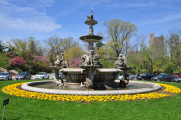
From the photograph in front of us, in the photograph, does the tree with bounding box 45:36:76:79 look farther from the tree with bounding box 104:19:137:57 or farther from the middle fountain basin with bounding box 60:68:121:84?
the middle fountain basin with bounding box 60:68:121:84

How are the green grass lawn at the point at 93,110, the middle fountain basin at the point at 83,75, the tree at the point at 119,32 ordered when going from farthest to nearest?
the tree at the point at 119,32 → the middle fountain basin at the point at 83,75 → the green grass lawn at the point at 93,110

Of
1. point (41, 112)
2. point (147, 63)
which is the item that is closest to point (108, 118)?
point (41, 112)

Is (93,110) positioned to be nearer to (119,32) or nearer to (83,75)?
(83,75)

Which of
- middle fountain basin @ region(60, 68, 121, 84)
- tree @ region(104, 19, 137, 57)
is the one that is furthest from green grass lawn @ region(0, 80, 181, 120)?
tree @ region(104, 19, 137, 57)

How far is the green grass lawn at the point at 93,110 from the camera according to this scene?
5.80 metres

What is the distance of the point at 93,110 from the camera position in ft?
21.8

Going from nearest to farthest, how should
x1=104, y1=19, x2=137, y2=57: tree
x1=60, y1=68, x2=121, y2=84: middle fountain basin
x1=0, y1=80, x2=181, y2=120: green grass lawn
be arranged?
x1=0, y1=80, x2=181, y2=120: green grass lawn → x1=60, y1=68, x2=121, y2=84: middle fountain basin → x1=104, y1=19, x2=137, y2=57: tree

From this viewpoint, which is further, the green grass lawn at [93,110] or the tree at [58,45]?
the tree at [58,45]

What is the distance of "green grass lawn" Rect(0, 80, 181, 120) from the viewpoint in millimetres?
5805

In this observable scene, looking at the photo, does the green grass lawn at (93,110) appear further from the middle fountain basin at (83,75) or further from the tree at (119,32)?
the tree at (119,32)

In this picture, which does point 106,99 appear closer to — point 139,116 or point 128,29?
point 139,116

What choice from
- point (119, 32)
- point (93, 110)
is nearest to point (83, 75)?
point (93, 110)

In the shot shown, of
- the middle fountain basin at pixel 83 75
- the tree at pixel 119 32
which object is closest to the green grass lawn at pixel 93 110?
the middle fountain basin at pixel 83 75

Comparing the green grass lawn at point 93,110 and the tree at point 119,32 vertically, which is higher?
the tree at point 119,32
